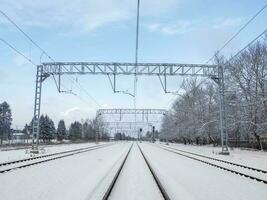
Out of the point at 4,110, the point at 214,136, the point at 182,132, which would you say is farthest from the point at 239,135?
the point at 4,110

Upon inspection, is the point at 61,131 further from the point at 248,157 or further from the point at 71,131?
the point at 248,157

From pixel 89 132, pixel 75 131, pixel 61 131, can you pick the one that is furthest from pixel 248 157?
pixel 75 131

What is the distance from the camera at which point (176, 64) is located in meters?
39.9

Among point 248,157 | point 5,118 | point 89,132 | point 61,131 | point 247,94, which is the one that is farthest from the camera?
point 89,132

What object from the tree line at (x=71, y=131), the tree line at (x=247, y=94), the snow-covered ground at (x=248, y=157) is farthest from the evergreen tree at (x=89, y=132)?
the snow-covered ground at (x=248, y=157)

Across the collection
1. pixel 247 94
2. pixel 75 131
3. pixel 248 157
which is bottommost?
pixel 248 157

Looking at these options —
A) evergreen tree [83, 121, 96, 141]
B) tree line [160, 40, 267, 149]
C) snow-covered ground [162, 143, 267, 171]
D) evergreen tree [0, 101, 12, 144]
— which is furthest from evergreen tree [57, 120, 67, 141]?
snow-covered ground [162, 143, 267, 171]

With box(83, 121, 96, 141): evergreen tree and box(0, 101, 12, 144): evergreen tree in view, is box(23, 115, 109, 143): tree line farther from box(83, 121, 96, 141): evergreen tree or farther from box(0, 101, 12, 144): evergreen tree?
box(0, 101, 12, 144): evergreen tree

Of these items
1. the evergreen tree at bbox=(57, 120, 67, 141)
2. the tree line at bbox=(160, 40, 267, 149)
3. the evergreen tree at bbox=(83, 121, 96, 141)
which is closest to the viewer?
the tree line at bbox=(160, 40, 267, 149)

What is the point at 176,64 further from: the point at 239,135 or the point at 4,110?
the point at 4,110

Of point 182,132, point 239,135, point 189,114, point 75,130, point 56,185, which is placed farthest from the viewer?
point 75,130

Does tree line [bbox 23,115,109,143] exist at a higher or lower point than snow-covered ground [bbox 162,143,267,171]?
higher

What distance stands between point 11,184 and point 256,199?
333 inches

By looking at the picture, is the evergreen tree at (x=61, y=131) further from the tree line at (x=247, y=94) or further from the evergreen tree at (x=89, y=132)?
the tree line at (x=247, y=94)
